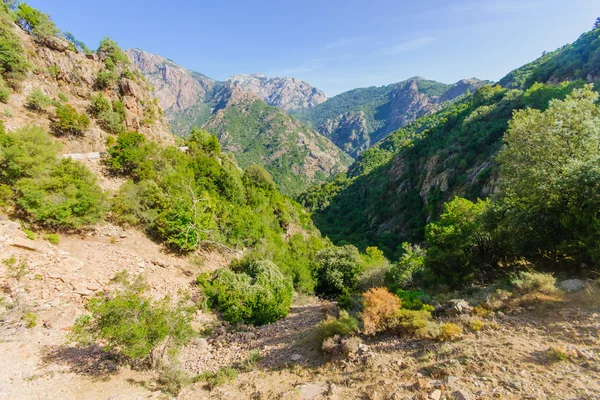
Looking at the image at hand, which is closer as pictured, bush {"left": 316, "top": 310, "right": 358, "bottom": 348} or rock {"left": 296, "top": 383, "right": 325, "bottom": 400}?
rock {"left": 296, "top": 383, "right": 325, "bottom": 400}

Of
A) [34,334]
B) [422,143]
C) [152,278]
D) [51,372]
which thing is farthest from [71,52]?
[422,143]

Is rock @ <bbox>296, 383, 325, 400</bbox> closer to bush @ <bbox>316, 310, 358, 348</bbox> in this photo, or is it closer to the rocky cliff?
bush @ <bbox>316, 310, 358, 348</bbox>

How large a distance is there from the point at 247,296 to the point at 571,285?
1392 centimetres

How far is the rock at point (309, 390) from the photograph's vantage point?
704cm

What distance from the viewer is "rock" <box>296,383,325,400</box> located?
7035 mm

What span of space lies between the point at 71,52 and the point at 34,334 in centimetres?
2773

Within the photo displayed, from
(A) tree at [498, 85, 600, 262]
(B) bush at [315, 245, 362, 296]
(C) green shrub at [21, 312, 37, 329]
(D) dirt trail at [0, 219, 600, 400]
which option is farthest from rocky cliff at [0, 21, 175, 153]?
(A) tree at [498, 85, 600, 262]

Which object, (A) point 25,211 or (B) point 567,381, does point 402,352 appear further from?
(A) point 25,211

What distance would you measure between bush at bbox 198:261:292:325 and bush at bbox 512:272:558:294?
11584 millimetres

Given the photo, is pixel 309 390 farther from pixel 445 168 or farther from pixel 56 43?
pixel 445 168

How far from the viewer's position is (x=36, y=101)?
2009cm

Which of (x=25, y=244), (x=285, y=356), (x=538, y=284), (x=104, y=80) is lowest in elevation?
(x=285, y=356)

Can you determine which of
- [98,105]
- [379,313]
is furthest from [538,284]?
[98,105]

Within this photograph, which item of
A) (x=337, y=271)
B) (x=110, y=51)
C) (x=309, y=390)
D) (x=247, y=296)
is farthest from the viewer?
(x=110, y=51)
